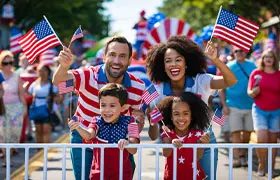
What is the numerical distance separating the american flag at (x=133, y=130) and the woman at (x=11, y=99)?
5.55 metres

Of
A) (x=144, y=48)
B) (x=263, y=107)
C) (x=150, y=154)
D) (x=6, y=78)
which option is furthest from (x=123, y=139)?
(x=144, y=48)

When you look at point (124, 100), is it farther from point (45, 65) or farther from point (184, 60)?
point (45, 65)

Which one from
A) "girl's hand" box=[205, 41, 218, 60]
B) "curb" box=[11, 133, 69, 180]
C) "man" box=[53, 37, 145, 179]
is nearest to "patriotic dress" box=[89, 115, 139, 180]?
"man" box=[53, 37, 145, 179]

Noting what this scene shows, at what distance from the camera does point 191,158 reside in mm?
5613

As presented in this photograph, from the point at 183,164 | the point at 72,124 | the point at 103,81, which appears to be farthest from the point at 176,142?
the point at 103,81

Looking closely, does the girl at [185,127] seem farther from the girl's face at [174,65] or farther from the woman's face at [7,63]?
the woman's face at [7,63]

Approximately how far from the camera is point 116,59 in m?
5.96

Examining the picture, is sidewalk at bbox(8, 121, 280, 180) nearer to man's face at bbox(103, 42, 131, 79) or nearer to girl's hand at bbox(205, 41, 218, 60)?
man's face at bbox(103, 42, 131, 79)

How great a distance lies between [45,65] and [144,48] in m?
7.69

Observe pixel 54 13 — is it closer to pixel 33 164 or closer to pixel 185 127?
pixel 33 164

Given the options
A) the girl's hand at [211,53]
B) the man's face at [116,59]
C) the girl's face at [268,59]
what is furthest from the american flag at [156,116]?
the girl's face at [268,59]

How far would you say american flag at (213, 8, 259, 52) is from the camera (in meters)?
6.59

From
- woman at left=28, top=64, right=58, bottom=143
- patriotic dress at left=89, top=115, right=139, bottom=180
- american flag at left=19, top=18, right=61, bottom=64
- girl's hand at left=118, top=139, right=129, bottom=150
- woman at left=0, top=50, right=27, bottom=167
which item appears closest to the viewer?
girl's hand at left=118, top=139, right=129, bottom=150

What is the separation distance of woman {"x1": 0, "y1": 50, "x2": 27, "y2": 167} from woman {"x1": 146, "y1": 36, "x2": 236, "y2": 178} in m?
5.01
